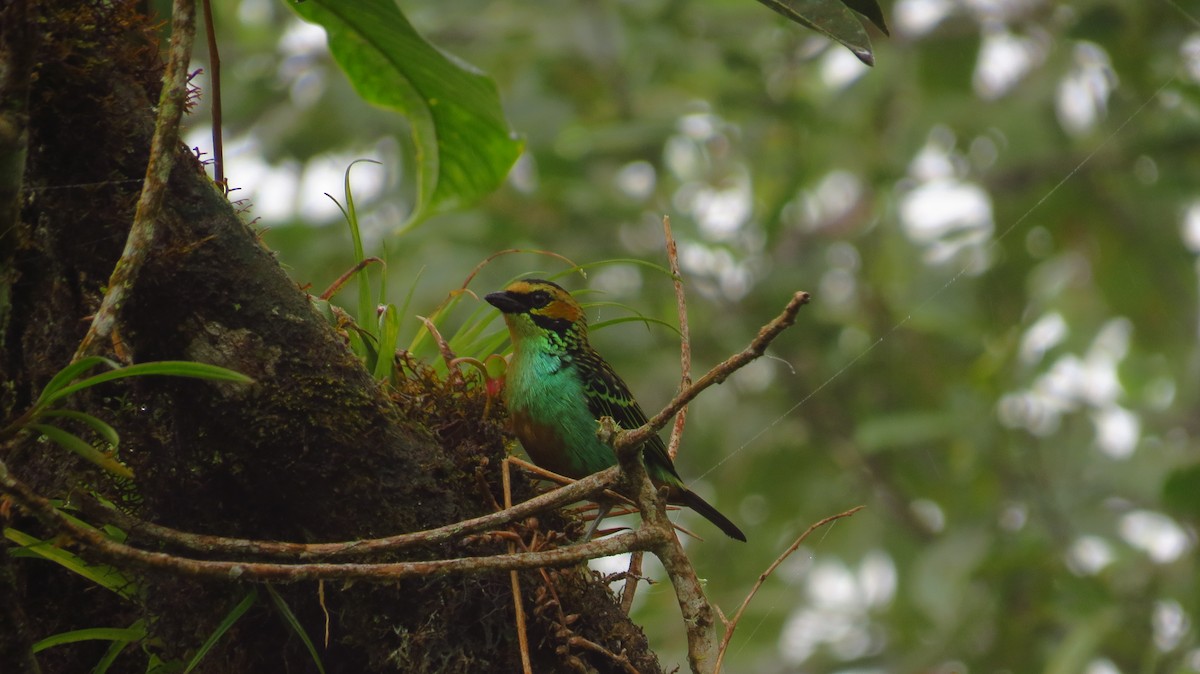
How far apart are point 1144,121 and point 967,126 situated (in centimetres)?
158

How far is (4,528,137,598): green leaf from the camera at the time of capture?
2.01 meters

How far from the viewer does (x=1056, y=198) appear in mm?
8102

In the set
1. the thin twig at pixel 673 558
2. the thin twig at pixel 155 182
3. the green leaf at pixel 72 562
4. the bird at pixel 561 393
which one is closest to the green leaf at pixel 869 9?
the thin twig at pixel 673 558

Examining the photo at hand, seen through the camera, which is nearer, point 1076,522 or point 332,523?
point 332,523

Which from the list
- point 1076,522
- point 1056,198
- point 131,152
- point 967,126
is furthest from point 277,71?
point 131,152

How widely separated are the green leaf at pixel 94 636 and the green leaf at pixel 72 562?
0.21 ft

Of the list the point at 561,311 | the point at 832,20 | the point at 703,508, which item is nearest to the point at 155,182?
the point at 832,20

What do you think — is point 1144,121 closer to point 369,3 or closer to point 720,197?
point 720,197

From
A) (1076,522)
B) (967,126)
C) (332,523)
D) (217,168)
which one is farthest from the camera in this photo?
(967,126)

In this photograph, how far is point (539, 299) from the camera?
3.36 m

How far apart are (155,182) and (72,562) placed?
0.70 meters

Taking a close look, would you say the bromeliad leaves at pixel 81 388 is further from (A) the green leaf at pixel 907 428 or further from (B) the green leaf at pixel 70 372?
(A) the green leaf at pixel 907 428

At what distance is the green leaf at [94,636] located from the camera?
205 centimetres

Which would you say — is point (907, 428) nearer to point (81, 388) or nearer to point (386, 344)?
point (386, 344)
